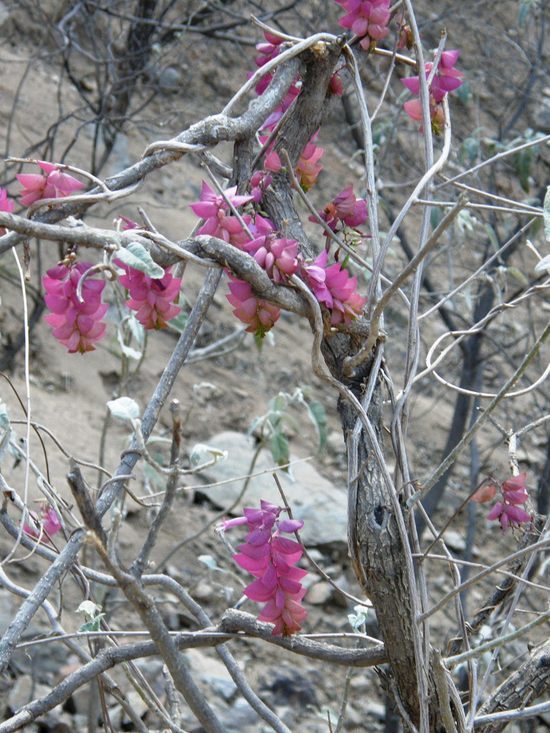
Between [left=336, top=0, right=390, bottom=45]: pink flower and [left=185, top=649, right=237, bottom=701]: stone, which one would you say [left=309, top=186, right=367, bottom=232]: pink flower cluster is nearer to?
[left=336, top=0, right=390, bottom=45]: pink flower

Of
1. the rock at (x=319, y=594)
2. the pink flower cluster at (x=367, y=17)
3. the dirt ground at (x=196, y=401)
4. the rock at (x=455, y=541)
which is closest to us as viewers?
the pink flower cluster at (x=367, y=17)

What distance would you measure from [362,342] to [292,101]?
31 centimetres

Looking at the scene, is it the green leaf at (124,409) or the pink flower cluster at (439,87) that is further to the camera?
the pink flower cluster at (439,87)

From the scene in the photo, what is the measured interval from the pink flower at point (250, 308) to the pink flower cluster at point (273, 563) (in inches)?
7.4

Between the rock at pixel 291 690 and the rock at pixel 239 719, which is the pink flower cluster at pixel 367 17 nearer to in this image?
the rock at pixel 239 719

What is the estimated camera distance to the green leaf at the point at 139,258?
0.84 meters

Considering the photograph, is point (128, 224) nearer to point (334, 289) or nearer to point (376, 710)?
point (334, 289)

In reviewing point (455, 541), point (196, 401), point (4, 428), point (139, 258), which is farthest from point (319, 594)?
point (139, 258)

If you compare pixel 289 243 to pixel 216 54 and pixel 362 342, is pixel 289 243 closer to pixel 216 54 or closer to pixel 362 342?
pixel 362 342

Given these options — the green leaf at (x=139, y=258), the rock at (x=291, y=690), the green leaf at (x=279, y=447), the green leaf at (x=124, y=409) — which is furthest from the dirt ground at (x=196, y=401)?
the green leaf at (x=139, y=258)

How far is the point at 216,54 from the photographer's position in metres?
6.32

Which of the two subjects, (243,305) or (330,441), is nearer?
(243,305)

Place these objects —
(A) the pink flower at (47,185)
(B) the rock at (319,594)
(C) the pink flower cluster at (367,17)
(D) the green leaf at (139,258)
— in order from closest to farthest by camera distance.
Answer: (D) the green leaf at (139,258), (A) the pink flower at (47,185), (C) the pink flower cluster at (367,17), (B) the rock at (319,594)

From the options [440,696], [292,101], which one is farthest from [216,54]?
[440,696]
